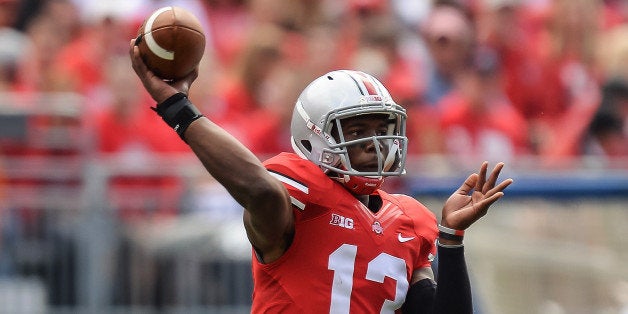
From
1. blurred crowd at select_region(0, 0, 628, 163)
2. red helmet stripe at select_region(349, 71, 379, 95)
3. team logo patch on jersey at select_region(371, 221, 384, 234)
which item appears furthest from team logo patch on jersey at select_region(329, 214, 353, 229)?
blurred crowd at select_region(0, 0, 628, 163)

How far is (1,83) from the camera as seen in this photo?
932 cm

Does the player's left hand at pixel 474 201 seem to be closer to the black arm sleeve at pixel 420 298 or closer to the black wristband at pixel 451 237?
the black wristband at pixel 451 237

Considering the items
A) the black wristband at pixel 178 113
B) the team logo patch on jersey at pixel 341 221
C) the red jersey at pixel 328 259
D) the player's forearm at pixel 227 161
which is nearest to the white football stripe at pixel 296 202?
the red jersey at pixel 328 259

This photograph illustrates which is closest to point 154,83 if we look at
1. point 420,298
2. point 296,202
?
point 296,202

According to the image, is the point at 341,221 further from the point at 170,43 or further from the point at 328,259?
the point at 170,43

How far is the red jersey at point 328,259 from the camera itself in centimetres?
450

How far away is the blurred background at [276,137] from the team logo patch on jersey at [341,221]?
358cm

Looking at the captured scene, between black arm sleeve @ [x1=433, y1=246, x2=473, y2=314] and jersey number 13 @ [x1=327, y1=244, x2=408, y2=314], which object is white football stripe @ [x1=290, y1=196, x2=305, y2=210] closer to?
jersey number 13 @ [x1=327, y1=244, x2=408, y2=314]

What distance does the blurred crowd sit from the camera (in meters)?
9.30

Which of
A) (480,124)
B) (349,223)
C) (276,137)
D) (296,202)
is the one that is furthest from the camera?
(480,124)

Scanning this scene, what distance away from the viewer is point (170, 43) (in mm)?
4234

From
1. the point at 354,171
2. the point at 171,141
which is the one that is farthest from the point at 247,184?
the point at 171,141

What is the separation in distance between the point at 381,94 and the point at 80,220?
4.23 m

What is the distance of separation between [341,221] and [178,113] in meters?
0.74
